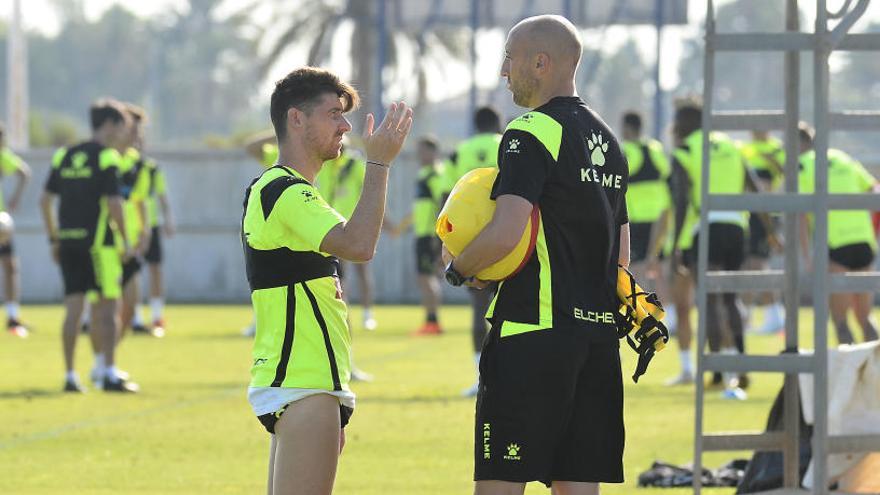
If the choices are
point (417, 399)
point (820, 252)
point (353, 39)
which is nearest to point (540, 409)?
point (820, 252)

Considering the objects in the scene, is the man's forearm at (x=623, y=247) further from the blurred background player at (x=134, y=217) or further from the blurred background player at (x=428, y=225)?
the blurred background player at (x=428, y=225)

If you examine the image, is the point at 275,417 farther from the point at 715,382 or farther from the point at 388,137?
the point at 715,382

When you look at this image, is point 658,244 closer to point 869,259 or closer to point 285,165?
point 869,259

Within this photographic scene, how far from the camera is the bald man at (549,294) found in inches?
243

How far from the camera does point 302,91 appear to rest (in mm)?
6230

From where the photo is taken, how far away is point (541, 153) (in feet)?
20.1

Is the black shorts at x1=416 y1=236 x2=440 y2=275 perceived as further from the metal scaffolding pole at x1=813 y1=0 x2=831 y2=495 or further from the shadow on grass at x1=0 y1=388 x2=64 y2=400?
the metal scaffolding pole at x1=813 y1=0 x2=831 y2=495

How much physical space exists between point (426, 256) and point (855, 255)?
962cm

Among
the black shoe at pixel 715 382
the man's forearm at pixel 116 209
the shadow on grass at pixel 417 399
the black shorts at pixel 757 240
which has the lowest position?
the black shoe at pixel 715 382


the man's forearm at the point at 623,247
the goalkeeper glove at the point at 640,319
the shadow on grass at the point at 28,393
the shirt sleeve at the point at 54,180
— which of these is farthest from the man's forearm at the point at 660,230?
the goalkeeper glove at the point at 640,319

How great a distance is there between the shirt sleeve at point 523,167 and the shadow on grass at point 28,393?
967 centimetres

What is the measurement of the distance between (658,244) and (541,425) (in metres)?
11.6

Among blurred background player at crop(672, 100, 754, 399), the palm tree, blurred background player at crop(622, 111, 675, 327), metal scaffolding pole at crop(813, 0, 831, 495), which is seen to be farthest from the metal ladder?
the palm tree

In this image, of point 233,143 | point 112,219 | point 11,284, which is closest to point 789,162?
point 112,219
